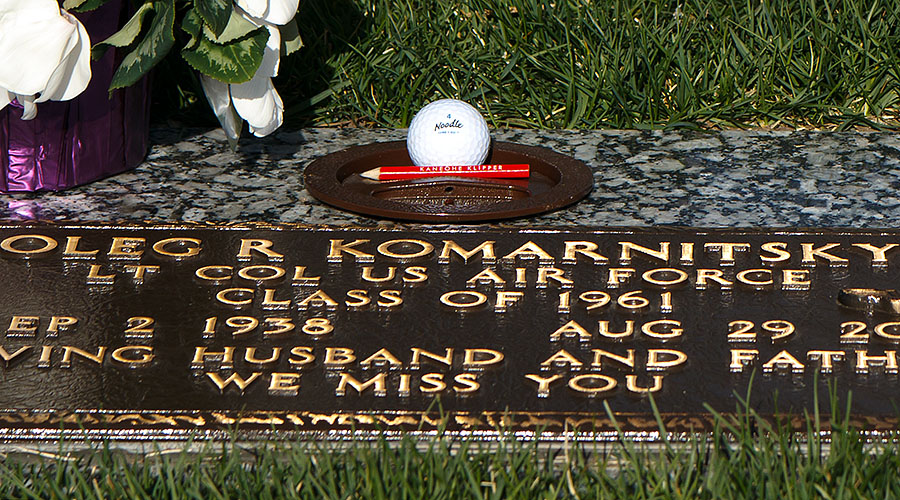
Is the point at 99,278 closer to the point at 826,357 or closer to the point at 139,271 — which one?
the point at 139,271

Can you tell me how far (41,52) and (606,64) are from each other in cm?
170

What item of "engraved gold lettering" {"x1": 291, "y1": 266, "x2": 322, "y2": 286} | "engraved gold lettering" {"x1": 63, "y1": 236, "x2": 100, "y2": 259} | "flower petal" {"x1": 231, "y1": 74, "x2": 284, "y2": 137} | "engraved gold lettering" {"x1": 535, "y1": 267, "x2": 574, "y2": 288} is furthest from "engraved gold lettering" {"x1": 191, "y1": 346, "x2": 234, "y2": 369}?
"flower petal" {"x1": 231, "y1": 74, "x2": 284, "y2": 137}

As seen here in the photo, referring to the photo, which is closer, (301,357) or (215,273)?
(301,357)

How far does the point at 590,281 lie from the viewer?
2.19m

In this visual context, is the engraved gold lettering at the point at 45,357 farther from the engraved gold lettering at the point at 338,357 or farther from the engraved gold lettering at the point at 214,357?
the engraved gold lettering at the point at 338,357

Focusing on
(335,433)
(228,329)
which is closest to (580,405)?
(335,433)

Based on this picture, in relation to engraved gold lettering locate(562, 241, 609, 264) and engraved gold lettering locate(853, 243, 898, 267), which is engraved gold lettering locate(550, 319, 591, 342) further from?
engraved gold lettering locate(853, 243, 898, 267)

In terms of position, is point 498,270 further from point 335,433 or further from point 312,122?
point 312,122

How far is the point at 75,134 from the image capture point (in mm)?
2717

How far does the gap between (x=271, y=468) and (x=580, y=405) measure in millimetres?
486

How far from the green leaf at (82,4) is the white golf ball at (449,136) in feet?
2.55

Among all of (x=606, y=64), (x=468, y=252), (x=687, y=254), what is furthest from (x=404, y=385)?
(x=606, y=64)

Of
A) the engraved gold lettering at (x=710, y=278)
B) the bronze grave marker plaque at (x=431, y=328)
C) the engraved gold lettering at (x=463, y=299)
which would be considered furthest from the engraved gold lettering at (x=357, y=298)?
the engraved gold lettering at (x=710, y=278)

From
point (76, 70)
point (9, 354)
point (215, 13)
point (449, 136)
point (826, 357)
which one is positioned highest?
point (215, 13)
